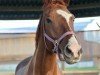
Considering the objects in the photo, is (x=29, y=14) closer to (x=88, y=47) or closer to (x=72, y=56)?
(x=72, y=56)

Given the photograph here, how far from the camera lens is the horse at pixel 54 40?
344cm

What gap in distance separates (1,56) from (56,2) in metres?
5.18

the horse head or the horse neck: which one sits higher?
the horse head

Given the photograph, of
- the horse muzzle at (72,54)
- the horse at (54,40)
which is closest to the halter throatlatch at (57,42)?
the horse at (54,40)

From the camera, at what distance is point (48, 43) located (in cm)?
380

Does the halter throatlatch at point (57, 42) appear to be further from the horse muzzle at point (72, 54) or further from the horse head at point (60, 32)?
the horse muzzle at point (72, 54)

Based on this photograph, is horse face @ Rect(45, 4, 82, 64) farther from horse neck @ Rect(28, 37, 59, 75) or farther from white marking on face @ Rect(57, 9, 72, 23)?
horse neck @ Rect(28, 37, 59, 75)

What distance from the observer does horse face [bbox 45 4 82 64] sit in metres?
3.40

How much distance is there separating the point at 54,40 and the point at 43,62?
40cm

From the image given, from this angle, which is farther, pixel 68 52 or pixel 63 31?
pixel 63 31

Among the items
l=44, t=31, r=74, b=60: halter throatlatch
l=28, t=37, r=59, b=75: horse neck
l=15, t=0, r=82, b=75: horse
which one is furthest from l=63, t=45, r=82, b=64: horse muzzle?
l=28, t=37, r=59, b=75: horse neck

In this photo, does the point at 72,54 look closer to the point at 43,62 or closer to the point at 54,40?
the point at 54,40

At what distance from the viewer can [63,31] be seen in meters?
3.56

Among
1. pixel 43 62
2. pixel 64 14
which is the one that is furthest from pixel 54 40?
pixel 43 62
